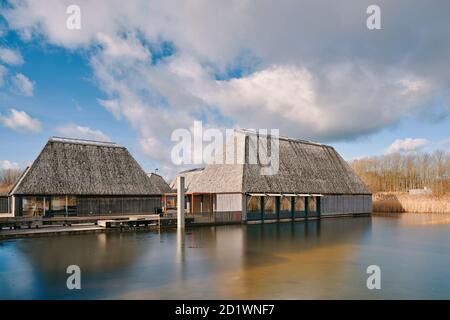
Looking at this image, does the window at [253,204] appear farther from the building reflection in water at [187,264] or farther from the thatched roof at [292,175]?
the building reflection in water at [187,264]

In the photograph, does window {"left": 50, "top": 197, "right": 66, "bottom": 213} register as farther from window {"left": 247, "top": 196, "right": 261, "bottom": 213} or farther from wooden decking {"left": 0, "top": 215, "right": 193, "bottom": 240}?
window {"left": 247, "top": 196, "right": 261, "bottom": 213}

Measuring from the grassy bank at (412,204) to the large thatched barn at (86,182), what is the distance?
33791 mm

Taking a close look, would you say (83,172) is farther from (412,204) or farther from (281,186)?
(412,204)

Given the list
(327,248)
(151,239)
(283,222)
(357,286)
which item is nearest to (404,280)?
(357,286)

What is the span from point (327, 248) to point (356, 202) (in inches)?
1018

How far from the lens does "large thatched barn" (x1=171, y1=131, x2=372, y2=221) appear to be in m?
31.6

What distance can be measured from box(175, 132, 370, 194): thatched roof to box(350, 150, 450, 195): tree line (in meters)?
39.6

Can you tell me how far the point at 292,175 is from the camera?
36.7m

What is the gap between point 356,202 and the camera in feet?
136

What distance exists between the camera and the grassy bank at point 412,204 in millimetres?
44575

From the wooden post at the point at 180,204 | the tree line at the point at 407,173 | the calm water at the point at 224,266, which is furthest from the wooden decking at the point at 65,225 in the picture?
the tree line at the point at 407,173

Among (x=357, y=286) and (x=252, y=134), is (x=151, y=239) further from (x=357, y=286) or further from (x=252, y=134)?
(x=252, y=134)

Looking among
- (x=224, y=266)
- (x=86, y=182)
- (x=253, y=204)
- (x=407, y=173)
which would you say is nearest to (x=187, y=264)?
(x=224, y=266)

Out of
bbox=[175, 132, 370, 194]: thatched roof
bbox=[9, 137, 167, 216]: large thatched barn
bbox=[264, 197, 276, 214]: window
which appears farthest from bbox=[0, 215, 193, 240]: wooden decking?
bbox=[264, 197, 276, 214]: window
